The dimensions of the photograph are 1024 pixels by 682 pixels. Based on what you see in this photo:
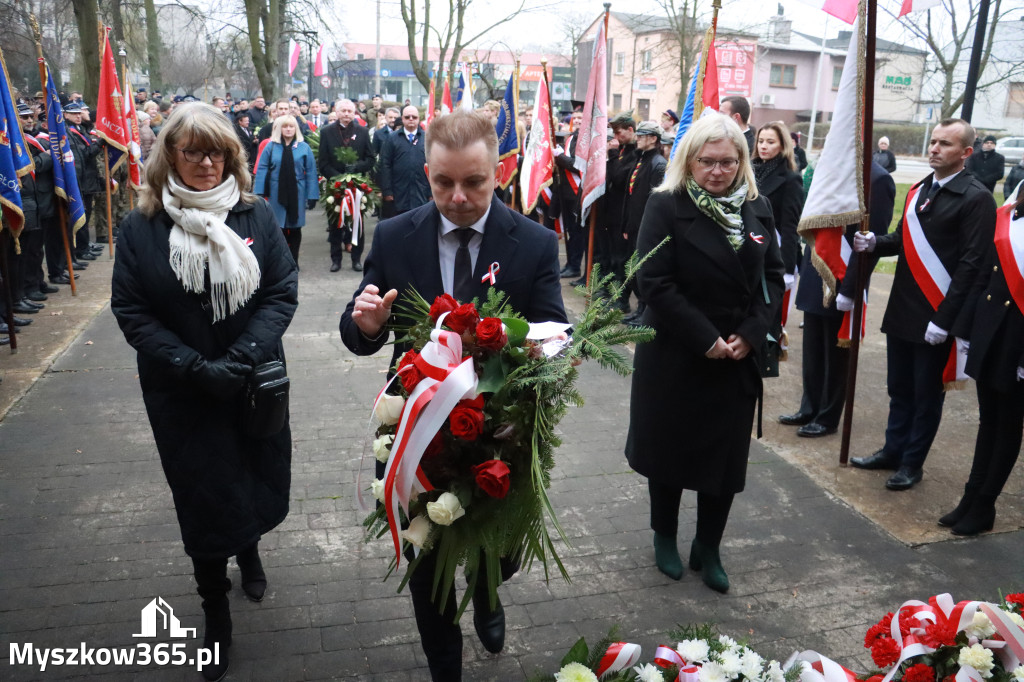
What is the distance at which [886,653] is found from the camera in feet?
8.20

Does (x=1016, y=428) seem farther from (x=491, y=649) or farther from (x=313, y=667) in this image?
(x=313, y=667)

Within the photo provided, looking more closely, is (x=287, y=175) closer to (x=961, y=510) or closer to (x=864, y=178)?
(x=864, y=178)

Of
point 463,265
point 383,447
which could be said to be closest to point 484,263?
point 463,265

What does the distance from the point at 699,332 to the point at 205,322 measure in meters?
2.10

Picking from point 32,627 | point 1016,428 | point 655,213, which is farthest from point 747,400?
point 32,627

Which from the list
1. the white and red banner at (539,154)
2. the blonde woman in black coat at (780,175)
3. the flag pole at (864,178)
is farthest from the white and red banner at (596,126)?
the flag pole at (864,178)

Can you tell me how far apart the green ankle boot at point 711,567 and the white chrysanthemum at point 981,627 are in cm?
162

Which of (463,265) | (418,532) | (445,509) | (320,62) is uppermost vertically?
(320,62)

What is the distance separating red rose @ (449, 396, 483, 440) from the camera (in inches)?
89.4

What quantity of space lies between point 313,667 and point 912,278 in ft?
13.9

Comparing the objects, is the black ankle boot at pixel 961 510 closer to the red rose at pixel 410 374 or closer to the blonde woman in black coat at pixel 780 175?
the blonde woman in black coat at pixel 780 175

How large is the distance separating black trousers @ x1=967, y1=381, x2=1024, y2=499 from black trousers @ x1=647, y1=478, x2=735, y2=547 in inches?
65.7

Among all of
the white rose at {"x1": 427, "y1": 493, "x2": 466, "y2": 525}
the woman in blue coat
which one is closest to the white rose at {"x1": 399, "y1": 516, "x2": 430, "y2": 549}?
the white rose at {"x1": 427, "y1": 493, "x2": 466, "y2": 525}

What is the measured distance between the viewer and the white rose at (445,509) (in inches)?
91.6
